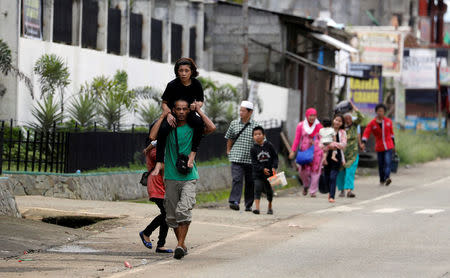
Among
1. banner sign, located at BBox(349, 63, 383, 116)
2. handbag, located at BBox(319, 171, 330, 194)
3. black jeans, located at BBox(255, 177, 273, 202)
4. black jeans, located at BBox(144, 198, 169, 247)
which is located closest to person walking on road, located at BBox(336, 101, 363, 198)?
→ handbag, located at BBox(319, 171, 330, 194)

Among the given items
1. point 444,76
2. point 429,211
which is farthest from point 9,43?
point 444,76

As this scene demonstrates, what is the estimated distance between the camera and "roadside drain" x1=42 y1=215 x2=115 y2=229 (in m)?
13.8

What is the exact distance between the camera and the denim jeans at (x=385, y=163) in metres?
23.7

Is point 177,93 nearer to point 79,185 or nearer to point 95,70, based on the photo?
point 79,185

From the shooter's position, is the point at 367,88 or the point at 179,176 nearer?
the point at 179,176

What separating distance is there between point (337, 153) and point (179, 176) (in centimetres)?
951

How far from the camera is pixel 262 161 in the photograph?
15602 millimetres

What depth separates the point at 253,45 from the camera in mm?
35750

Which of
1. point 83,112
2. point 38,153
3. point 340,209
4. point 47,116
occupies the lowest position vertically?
point 340,209

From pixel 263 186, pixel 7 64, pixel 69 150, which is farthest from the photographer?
pixel 7 64

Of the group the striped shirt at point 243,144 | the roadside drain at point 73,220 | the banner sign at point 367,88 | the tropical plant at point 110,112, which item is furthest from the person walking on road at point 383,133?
the banner sign at point 367,88

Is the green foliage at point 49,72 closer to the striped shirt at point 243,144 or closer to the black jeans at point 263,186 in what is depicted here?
the striped shirt at point 243,144

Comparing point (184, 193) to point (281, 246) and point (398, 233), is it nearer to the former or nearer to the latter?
point (281, 246)

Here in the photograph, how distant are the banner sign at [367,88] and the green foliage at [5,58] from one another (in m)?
29.7
